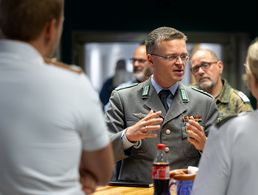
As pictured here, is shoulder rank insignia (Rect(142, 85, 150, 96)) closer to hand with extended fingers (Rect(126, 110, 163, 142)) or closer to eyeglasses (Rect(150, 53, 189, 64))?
eyeglasses (Rect(150, 53, 189, 64))

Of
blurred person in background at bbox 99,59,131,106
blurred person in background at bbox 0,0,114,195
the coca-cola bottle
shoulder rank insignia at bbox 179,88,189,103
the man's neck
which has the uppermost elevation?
blurred person in background at bbox 0,0,114,195

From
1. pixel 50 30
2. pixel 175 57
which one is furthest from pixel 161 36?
pixel 50 30

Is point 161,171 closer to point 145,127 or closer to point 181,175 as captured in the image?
point 181,175

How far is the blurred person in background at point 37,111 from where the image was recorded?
160cm

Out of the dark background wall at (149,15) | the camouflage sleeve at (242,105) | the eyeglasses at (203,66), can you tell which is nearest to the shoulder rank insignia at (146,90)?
the camouflage sleeve at (242,105)

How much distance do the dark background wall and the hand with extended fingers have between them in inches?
190

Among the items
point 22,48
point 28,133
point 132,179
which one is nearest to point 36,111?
point 28,133

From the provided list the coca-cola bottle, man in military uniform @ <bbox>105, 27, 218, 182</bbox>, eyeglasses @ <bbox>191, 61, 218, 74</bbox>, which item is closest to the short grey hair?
man in military uniform @ <bbox>105, 27, 218, 182</bbox>

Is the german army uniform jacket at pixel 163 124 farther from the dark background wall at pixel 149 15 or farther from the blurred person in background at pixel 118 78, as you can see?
the dark background wall at pixel 149 15

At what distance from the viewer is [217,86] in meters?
4.40

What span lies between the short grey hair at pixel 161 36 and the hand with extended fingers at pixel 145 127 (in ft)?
1.90

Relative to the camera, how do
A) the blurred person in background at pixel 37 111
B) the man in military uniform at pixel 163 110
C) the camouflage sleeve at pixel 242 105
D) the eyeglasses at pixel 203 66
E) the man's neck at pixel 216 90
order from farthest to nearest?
the eyeglasses at pixel 203 66
the man's neck at pixel 216 90
the camouflage sleeve at pixel 242 105
the man in military uniform at pixel 163 110
the blurred person in background at pixel 37 111

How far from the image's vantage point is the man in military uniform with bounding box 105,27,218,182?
9.93ft

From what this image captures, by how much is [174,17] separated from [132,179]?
15.7 ft
